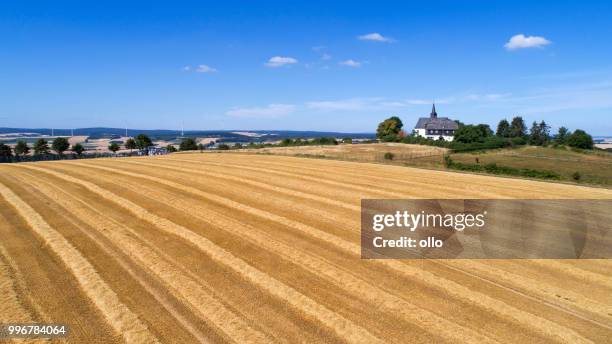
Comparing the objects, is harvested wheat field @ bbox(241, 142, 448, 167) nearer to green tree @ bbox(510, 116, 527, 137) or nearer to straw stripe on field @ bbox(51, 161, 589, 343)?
straw stripe on field @ bbox(51, 161, 589, 343)

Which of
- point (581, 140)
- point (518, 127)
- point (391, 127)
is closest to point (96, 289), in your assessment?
point (581, 140)

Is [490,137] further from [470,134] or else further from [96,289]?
[96,289]

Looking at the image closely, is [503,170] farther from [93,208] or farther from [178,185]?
[93,208]

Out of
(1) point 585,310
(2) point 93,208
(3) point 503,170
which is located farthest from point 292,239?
(3) point 503,170

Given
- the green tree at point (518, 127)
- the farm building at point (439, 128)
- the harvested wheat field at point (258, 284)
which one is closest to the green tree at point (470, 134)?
the farm building at point (439, 128)

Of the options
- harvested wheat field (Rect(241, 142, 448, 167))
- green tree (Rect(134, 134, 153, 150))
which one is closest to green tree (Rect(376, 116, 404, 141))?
harvested wheat field (Rect(241, 142, 448, 167))

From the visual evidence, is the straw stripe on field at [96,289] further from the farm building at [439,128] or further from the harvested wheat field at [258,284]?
the farm building at [439,128]
